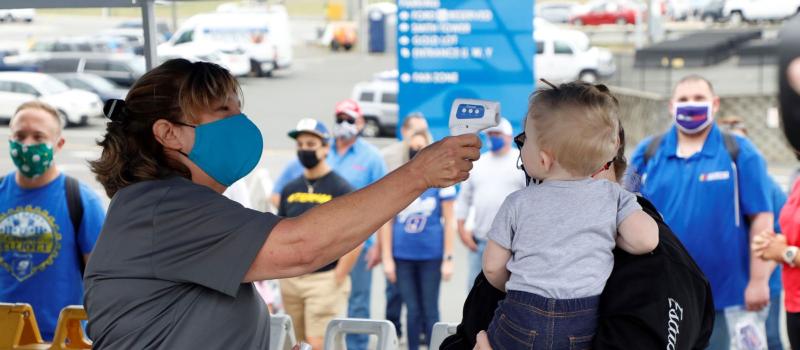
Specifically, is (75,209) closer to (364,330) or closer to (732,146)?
(364,330)

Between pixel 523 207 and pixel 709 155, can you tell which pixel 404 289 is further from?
pixel 523 207

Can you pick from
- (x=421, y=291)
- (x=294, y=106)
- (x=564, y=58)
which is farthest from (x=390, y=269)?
(x=564, y=58)

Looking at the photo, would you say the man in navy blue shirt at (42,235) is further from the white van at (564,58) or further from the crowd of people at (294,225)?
the white van at (564,58)

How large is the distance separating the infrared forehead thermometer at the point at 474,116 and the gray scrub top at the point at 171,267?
1.71 feet

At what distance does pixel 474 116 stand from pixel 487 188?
4.76 m

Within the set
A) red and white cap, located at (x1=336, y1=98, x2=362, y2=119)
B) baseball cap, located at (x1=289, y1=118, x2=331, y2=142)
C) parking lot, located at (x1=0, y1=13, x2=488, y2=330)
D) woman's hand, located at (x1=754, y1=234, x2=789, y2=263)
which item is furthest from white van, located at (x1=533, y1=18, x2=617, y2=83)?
woman's hand, located at (x1=754, y1=234, x2=789, y2=263)

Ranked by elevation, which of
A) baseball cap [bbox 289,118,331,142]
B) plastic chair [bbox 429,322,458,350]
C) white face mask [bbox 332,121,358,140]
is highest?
baseball cap [bbox 289,118,331,142]

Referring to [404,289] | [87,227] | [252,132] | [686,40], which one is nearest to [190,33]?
[686,40]

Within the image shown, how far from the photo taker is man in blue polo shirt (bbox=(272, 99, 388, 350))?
761 centimetres

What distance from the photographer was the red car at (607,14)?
42344 mm

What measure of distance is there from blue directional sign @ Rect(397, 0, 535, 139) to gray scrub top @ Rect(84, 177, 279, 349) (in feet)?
25.3

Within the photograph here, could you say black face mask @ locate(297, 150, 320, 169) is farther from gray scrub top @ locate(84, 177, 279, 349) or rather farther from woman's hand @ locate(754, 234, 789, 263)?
gray scrub top @ locate(84, 177, 279, 349)

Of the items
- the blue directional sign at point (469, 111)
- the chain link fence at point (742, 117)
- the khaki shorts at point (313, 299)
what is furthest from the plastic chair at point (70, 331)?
the chain link fence at point (742, 117)

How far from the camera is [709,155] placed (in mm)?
5590
